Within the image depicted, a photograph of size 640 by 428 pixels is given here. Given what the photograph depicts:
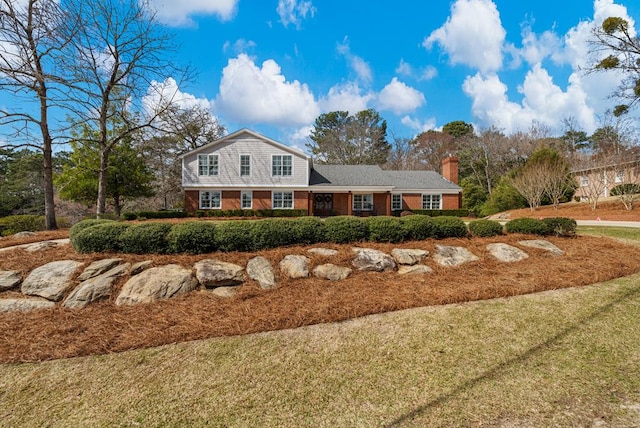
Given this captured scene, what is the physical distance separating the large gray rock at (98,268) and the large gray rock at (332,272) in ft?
11.8

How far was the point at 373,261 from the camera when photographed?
593 cm

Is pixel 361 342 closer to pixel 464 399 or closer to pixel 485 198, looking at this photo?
pixel 464 399

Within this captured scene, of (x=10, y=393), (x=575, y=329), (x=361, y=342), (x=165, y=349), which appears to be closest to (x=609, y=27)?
(x=575, y=329)

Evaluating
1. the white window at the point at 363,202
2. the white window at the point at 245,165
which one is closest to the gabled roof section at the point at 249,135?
the white window at the point at 245,165

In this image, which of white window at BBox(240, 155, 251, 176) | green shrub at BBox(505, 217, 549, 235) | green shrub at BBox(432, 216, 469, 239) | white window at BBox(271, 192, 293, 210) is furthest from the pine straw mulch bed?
white window at BBox(271, 192, 293, 210)

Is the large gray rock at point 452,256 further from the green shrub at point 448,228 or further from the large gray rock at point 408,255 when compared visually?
the green shrub at point 448,228

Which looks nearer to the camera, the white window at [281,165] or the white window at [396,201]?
the white window at [281,165]

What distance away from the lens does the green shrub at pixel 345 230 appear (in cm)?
663

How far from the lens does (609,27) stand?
62.4ft

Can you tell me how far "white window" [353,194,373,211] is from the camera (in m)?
24.0

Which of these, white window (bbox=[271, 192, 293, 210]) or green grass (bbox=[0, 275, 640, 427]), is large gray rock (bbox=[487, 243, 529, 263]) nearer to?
green grass (bbox=[0, 275, 640, 427])

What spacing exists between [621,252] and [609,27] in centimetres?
2058

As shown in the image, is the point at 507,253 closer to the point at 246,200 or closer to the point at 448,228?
the point at 448,228

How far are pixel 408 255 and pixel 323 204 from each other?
1760 cm
